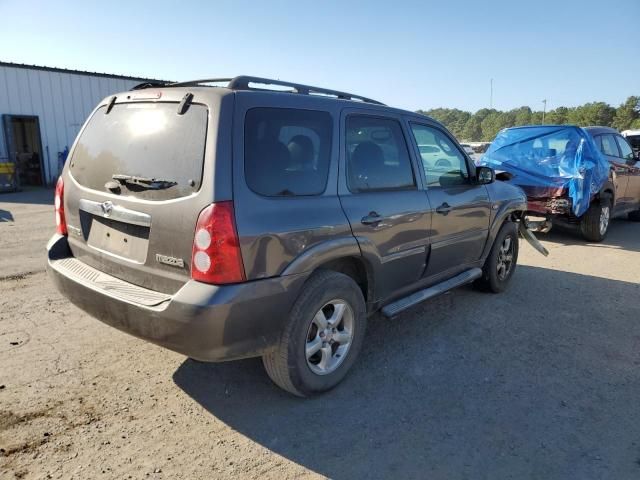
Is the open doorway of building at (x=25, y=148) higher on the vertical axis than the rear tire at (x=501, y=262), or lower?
higher

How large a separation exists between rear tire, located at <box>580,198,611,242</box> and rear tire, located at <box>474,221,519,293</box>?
3477 millimetres

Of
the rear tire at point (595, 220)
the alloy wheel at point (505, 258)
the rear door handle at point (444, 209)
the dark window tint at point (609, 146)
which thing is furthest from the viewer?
the dark window tint at point (609, 146)

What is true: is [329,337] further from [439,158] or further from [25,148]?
[25,148]

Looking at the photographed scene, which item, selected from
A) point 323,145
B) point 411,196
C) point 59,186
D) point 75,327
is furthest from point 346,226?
point 75,327

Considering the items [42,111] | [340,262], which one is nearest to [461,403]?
[340,262]

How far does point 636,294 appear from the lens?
5.32m

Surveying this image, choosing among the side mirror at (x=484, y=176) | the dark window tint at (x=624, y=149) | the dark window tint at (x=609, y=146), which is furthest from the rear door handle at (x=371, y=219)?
the dark window tint at (x=624, y=149)

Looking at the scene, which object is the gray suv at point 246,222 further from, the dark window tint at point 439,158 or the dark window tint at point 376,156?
the dark window tint at point 439,158

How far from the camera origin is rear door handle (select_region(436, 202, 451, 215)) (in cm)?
392

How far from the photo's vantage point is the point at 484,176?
458 cm

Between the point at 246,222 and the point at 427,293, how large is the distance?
2004 mm

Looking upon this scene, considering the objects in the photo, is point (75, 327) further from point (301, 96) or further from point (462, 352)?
point (462, 352)

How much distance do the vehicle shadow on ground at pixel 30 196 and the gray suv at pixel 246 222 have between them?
10.6m

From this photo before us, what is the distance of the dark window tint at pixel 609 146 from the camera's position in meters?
8.55
